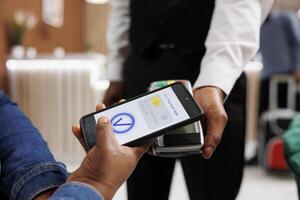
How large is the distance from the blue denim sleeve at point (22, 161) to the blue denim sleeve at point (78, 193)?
15cm

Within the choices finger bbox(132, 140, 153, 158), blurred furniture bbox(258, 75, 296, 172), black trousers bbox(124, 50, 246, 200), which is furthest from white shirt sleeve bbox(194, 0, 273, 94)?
blurred furniture bbox(258, 75, 296, 172)

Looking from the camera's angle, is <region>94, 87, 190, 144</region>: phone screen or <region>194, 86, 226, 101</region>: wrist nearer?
<region>94, 87, 190, 144</region>: phone screen

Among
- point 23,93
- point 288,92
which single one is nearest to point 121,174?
point 23,93

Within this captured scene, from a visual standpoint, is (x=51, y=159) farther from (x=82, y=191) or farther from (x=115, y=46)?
(x=115, y=46)

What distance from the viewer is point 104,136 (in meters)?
0.54

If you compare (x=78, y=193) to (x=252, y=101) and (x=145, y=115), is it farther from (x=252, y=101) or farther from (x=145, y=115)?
(x=252, y=101)

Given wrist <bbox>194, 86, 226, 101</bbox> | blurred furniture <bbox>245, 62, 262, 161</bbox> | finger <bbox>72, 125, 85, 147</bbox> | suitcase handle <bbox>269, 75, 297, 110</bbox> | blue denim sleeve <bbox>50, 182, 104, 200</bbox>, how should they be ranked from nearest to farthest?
blue denim sleeve <bbox>50, 182, 104, 200</bbox>
finger <bbox>72, 125, 85, 147</bbox>
wrist <bbox>194, 86, 226, 101</bbox>
suitcase handle <bbox>269, 75, 297, 110</bbox>
blurred furniture <bbox>245, 62, 262, 161</bbox>

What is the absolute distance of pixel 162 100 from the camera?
68cm

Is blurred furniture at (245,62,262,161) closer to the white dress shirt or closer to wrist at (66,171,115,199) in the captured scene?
the white dress shirt

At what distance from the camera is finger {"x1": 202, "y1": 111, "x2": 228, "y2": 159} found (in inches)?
26.8

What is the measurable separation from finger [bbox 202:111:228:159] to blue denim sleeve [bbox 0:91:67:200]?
9.5 inches

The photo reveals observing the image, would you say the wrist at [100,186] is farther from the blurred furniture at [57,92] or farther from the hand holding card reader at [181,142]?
the blurred furniture at [57,92]

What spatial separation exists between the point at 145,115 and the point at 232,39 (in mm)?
302

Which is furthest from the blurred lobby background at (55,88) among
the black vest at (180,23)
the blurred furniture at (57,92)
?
the black vest at (180,23)
